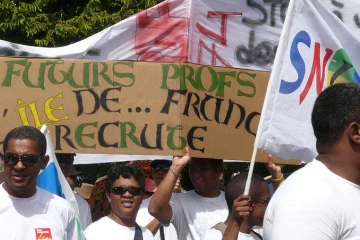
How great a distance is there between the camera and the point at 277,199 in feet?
10.9

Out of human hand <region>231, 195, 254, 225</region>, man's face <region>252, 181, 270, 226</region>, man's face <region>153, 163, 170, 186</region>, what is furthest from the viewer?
man's face <region>153, 163, 170, 186</region>

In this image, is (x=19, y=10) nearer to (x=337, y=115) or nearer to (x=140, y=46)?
(x=140, y=46)

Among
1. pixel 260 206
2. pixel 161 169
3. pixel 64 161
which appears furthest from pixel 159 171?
pixel 260 206

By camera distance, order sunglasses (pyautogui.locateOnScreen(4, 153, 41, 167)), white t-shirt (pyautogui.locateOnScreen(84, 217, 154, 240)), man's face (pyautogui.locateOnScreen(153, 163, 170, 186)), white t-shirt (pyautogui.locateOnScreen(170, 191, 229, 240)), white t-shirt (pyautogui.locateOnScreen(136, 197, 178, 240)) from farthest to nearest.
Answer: man's face (pyautogui.locateOnScreen(153, 163, 170, 186))
white t-shirt (pyautogui.locateOnScreen(136, 197, 178, 240))
white t-shirt (pyautogui.locateOnScreen(170, 191, 229, 240))
white t-shirt (pyautogui.locateOnScreen(84, 217, 154, 240))
sunglasses (pyautogui.locateOnScreen(4, 153, 41, 167))

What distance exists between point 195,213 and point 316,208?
3.03 metres

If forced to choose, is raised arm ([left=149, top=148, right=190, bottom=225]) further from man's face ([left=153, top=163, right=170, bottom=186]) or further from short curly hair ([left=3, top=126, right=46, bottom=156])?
short curly hair ([left=3, top=126, right=46, bottom=156])

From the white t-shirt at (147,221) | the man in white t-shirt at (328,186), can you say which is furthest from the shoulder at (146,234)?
the man in white t-shirt at (328,186)

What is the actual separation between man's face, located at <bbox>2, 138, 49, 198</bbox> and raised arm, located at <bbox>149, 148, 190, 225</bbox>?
97 centimetres

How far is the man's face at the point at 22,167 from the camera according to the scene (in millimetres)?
4984

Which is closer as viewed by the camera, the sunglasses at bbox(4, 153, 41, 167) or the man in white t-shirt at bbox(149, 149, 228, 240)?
the sunglasses at bbox(4, 153, 41, 167)

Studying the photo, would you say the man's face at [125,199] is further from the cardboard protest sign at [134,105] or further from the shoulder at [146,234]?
the cardboard protest sign at [134,105]

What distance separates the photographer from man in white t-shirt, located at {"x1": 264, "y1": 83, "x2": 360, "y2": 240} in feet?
10.4

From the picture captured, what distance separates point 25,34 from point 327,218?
11.2m

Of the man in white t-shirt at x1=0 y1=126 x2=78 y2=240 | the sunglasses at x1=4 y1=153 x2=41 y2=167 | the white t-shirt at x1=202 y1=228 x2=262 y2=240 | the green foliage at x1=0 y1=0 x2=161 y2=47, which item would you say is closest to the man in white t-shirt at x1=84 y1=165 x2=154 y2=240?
the man in white t-shirt at x1=0 y1=126 x2=78 y2=240
